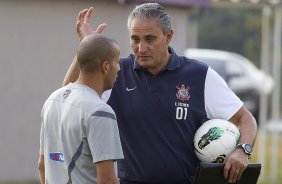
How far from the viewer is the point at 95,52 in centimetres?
523

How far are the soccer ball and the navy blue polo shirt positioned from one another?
0.08m

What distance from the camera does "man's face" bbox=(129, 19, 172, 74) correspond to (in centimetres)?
592

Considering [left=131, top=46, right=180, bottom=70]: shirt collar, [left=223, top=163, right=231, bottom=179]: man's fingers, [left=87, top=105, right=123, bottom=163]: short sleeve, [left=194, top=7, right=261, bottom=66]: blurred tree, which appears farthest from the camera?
[left=194, top=7, right=261, bottom=66]: blurred tree

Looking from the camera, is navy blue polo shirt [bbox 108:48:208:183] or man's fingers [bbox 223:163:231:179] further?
navy blue polo shirt [bbox 108:48:208:183]

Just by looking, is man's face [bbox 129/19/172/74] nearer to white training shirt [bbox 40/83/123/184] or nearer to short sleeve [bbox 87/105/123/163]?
white training shirt [bbox 40/83/123/184]

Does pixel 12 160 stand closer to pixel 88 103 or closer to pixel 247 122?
pixel 247 122

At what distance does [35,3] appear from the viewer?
35.7 ft

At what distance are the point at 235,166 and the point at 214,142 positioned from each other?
22cm

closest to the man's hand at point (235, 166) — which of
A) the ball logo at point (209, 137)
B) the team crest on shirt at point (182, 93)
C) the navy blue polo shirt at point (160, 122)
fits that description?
the ball logo at point (209, 137)

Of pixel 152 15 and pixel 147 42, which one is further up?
pixel 152 15

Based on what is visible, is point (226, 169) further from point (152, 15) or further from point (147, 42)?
point (152, 15)

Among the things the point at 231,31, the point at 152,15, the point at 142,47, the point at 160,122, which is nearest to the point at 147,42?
the point at 142,47

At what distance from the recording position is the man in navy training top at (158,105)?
591 cm

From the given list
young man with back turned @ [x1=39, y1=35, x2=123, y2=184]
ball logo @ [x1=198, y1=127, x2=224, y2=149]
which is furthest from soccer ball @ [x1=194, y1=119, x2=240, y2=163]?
young man with back turned @ [x1=39, y1=35, x2=123, y2=184]
